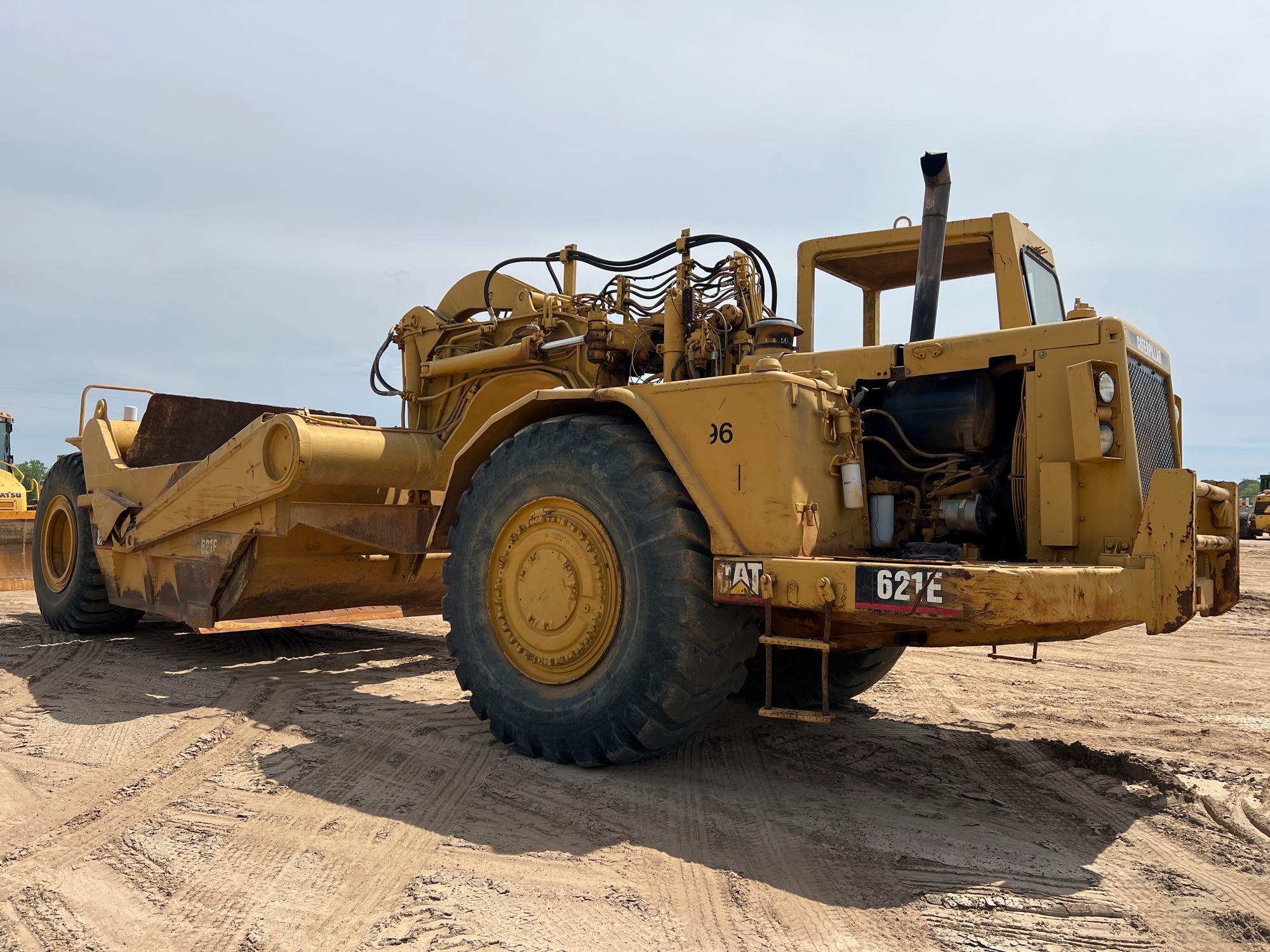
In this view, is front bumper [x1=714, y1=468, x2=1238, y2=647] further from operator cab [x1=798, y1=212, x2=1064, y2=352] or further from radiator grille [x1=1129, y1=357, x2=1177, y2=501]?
operator cab [x1=798, y1=212, x2=1064, y2=352]

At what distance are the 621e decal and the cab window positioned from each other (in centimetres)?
204

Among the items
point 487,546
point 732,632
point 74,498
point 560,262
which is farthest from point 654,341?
point 74,498

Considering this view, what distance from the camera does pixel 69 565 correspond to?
850cm

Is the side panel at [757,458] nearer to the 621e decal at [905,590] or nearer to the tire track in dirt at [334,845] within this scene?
the 621e decal at [905,590]

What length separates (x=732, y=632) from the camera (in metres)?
4.07

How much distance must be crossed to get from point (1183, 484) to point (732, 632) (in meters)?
1.80

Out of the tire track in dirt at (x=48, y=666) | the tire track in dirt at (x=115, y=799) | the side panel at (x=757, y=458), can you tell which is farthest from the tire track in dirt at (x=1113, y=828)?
the tire track in dirt at (x=48, y=666)

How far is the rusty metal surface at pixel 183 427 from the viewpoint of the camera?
27.5ft

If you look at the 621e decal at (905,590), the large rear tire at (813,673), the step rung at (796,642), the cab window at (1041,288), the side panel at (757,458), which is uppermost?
the cab window at (1041,288)

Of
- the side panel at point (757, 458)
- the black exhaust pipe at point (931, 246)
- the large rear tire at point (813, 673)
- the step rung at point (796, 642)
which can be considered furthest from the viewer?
the large rear tire at point (813, 673)

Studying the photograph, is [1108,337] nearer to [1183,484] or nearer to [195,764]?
[1183,484]

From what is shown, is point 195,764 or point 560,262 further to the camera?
point 560,262

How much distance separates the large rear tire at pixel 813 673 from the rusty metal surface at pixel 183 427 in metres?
4.32

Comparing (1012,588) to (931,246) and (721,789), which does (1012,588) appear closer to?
(721,789)
